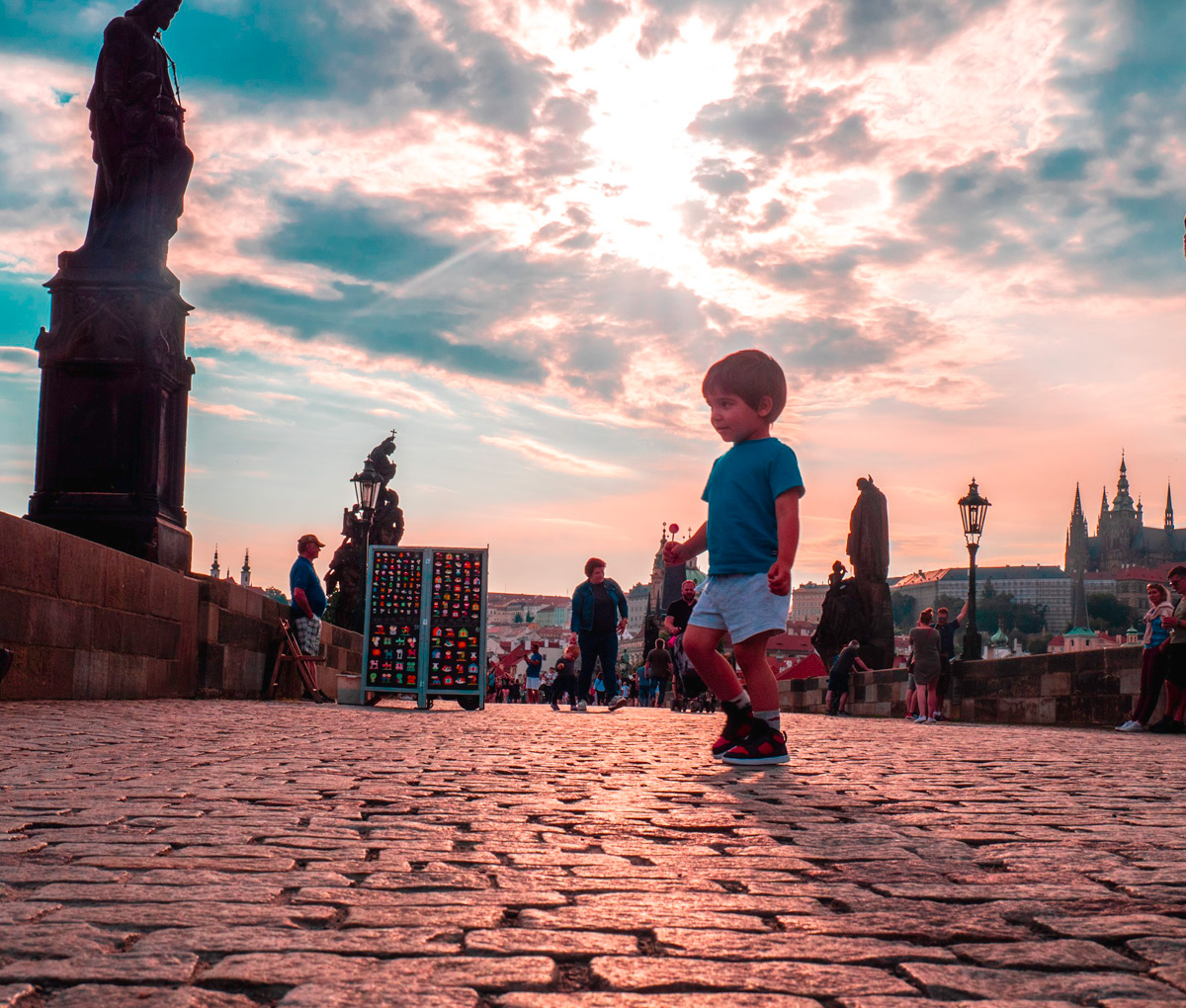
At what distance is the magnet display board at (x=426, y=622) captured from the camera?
14727 mm

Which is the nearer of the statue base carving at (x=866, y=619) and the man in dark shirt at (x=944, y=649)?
the man in dark shirt at (x=944, y=649)

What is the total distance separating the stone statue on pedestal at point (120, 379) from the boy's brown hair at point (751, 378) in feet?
24.0

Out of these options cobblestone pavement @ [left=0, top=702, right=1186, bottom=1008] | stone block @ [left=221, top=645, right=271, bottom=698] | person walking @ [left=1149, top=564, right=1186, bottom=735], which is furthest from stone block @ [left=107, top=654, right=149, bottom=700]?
person walking @ [left=1149, top=564, right=1186, bottom=735]

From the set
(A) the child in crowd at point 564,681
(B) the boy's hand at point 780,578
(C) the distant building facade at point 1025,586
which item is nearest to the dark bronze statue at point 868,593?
(A) the child in crowd at point 564,681

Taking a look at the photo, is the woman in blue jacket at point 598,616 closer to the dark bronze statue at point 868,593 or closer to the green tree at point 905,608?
the dark bronze statue at point 868,593

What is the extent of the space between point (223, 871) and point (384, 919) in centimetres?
60

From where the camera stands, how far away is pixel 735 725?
19.6 feet

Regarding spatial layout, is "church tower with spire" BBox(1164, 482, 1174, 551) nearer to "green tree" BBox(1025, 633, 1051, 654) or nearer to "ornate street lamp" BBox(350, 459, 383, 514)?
"green tree" BBox(1025, 633, 1051, 654)

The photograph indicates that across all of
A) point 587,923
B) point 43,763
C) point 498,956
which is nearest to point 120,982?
point 498,956

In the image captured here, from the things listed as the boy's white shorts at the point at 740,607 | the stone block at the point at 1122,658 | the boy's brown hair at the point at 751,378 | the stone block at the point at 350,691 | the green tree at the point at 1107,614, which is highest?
the green tree at the point at 1107,614

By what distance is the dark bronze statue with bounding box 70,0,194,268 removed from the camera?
12.5 metres

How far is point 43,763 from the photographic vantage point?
16.4ft

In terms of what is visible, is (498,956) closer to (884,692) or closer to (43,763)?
(43,763)

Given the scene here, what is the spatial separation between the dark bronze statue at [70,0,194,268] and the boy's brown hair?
26.8 ft
